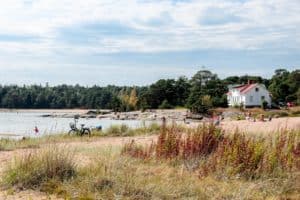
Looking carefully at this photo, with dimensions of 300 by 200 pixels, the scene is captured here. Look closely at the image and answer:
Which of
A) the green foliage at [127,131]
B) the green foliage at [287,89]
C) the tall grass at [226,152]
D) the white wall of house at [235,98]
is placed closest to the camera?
the tall grass at [226,152]

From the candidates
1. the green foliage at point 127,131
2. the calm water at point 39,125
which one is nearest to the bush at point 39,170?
the calm water at point 39,125

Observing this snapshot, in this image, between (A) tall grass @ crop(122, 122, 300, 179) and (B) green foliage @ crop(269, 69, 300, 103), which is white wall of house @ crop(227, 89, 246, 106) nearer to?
(B) green foliage @ crop(269, 69, 300, 103)

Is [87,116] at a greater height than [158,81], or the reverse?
[158,81]

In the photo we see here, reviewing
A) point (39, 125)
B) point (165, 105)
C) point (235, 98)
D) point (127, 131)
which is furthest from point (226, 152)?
point (165, 105)

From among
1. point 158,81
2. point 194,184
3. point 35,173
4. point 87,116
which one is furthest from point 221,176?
point 87,116

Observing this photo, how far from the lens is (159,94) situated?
97625mm

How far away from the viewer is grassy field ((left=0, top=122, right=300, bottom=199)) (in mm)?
7876

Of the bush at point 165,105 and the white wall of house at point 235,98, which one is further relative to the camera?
the bush at point 165,105

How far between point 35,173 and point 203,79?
102921 millimetres

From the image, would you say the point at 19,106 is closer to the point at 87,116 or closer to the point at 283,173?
the point at 87,116

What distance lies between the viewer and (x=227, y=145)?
10.3 m

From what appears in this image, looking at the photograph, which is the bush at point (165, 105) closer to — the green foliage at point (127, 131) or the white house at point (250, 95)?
the white house at point (250, 95)

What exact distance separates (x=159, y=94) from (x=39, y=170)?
89004 mm

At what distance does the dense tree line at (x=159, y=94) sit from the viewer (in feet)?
284
